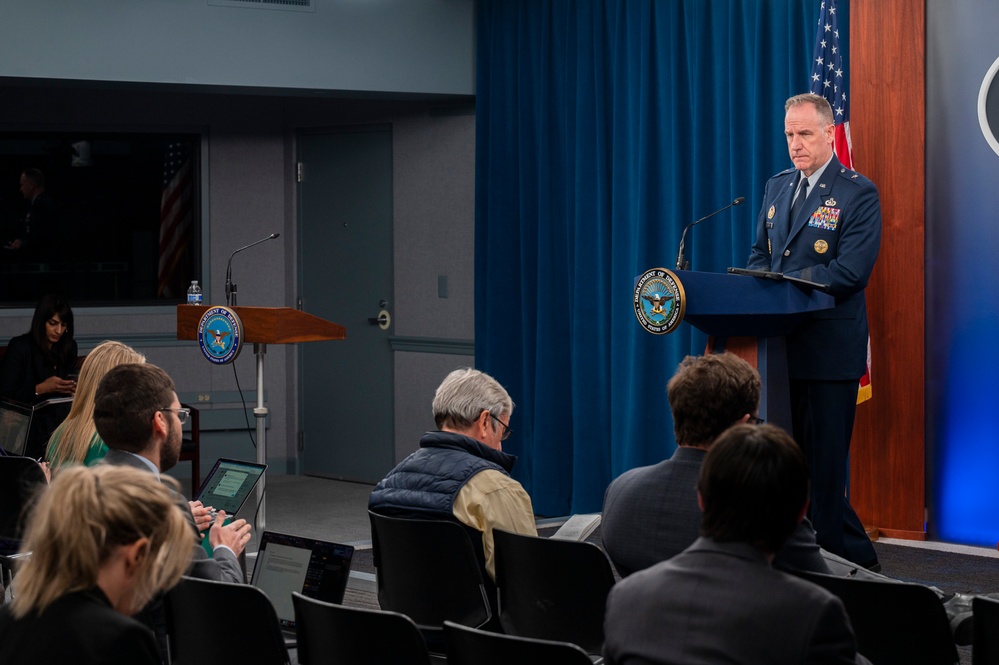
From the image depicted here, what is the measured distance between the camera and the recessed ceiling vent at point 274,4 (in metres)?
6.68

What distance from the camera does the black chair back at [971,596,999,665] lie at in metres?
2.16

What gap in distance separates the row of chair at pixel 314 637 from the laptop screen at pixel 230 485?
2.02ft

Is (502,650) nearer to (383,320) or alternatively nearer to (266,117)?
(383,320)

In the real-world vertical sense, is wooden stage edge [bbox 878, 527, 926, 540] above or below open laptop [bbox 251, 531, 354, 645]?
below

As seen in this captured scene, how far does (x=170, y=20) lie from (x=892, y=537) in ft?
14.8

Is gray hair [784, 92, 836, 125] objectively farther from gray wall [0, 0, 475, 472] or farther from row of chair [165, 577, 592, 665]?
gray wall [0, 0, 475, 472]

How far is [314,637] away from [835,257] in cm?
279

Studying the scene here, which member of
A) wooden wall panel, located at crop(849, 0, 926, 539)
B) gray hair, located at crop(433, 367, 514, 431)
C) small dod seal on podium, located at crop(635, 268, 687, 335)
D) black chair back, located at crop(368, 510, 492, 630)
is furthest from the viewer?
wooden wall panel, located at crop(849, 0, 926, 539)

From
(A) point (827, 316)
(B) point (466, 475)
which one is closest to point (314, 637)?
(B) point (466, 475)

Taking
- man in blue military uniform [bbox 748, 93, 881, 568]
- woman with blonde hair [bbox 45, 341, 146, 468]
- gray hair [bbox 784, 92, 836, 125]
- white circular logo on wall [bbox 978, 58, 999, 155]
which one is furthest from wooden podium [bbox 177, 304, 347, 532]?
white circular logo on wall [bbox 978, 58, 999, 155]

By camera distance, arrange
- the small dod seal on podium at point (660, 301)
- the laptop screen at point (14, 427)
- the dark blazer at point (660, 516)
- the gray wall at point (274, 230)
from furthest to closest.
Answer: the gray wall at point (274, 230), the laptop screen at point (14, 427), the small dod seal on podium at point (660, 301), the dark blazer at point (660, 516)

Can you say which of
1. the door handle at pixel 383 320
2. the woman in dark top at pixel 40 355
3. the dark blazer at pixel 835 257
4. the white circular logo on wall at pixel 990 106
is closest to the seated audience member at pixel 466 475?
the dark blazer at pixel 835 257

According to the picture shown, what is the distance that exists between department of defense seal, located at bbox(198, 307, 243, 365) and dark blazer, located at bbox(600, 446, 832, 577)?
9.30ft

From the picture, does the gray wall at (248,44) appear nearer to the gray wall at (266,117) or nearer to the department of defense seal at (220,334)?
the gray wall at (266,117)
